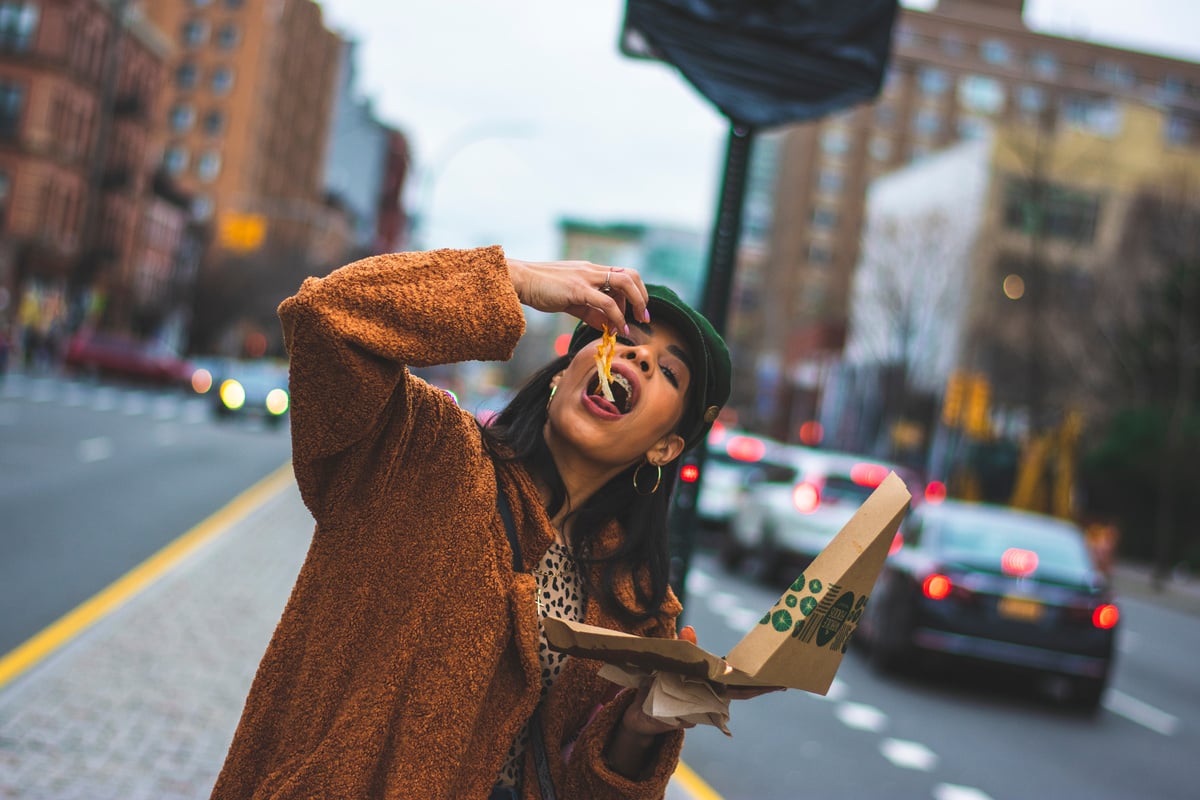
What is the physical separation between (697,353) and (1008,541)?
9336mm

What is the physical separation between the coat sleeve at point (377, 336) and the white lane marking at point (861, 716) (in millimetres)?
7579

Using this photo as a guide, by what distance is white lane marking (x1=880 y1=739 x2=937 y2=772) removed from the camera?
27.0 feet

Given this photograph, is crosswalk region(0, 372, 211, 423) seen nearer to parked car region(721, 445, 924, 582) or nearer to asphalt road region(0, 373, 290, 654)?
asphalt road region(0, 373, 290, 654)

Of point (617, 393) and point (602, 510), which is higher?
point (617, 393)

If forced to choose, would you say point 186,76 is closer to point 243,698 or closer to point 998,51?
point 998,51

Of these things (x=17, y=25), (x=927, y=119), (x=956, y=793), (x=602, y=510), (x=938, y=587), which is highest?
(x=927, y=119)

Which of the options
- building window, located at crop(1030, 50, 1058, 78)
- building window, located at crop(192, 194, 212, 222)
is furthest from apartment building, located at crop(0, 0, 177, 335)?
building window, located at crop(1030, 50, 1058, 78)

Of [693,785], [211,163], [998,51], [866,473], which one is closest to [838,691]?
[693,785]

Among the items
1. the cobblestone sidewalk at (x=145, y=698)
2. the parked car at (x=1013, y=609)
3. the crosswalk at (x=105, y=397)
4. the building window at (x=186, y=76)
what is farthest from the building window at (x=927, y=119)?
the cobblestone sidewalk at (x=145, y=698)

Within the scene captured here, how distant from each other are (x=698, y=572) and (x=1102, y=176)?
36.6 metres

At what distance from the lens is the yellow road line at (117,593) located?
7.41m

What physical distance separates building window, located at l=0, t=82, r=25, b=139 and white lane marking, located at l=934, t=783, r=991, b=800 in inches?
2058

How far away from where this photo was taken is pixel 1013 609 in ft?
36.0

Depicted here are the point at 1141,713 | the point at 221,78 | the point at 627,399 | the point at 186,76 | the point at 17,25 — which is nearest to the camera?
the point at 627,399
